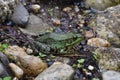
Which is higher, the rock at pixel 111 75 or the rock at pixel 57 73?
the rock at pixel 57 73

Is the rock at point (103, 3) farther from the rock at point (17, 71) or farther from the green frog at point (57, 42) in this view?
the rock at point (17, 71)

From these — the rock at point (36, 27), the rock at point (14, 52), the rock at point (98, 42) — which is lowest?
the rock at point (98, 42)

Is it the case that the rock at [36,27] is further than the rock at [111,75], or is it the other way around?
the rock at [36,27]

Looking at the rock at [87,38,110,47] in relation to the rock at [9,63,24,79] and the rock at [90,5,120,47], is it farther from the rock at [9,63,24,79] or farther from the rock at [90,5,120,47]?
the rock at [9,63,24,79]

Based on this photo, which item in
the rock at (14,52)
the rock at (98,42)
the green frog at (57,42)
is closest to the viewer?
the rock at (14,52)

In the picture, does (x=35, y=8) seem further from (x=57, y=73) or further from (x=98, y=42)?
(x=57, y=73)

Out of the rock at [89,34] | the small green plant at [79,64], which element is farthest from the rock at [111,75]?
the rock at [89,34]

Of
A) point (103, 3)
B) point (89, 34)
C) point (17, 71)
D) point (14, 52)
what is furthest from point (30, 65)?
point (103, 3)
